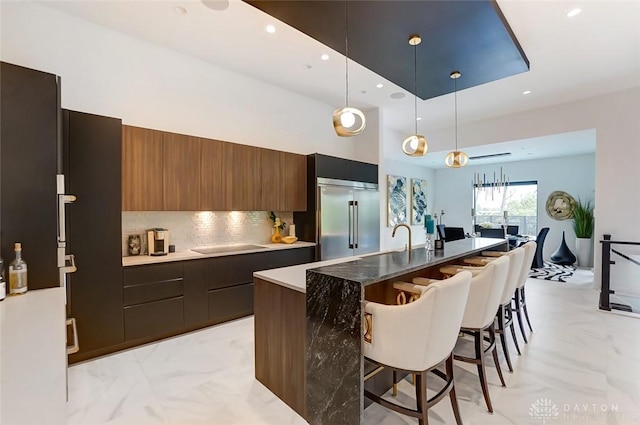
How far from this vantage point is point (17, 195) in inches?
77.4

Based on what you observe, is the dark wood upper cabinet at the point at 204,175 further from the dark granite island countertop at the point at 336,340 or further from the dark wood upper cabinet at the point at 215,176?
the dark granite island countertop at the point at 336,340

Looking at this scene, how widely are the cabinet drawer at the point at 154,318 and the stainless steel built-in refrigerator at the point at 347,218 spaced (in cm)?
216

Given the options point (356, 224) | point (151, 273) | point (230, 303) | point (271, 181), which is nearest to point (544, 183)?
point (356, 224)

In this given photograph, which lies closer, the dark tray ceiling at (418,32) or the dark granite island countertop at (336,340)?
the dark granite island countertop at (336,340)

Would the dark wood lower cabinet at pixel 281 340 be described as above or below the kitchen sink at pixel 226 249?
below

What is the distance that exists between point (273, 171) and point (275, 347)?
108 inches

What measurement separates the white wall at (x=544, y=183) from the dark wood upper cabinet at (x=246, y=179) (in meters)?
7.67

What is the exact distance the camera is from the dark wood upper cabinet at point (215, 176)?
12.3 feet

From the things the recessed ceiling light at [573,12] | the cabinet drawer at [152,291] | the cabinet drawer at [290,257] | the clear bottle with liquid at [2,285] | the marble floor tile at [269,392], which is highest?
the recessed ceiling light at [573,12]

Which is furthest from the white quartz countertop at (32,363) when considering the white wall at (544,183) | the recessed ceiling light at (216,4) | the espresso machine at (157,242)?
the white wall at (544,183)

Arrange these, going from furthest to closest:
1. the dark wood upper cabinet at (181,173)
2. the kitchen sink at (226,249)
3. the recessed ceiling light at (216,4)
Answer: the kitchen sink at (226,249) → the dark wood upper cabinet at (181,173) → the recessed ceiling light at (216,4)

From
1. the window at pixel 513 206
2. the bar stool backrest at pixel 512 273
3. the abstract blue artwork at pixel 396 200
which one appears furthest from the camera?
the window at pixel 513 206

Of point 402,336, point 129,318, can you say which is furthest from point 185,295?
point 402,336

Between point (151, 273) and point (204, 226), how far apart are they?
1.09 meters
